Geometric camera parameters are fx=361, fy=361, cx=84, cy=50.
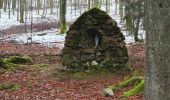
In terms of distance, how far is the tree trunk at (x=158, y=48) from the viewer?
14.6 feet

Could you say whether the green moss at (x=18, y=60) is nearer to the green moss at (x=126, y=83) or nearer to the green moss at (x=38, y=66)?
the green moss at (x=38, y=66)

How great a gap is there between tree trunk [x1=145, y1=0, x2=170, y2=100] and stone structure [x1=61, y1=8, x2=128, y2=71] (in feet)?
36.0

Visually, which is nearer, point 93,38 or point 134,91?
point 134,91

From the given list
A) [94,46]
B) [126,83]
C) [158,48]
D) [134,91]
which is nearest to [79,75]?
[94,46]

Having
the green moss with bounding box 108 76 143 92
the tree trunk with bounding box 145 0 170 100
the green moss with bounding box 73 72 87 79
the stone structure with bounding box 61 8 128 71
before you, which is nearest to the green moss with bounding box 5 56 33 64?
the stone structure with bounding box 61 8 128 71

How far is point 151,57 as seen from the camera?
180 inches

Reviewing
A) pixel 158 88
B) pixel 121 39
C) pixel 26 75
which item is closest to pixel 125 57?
pixel 121 39

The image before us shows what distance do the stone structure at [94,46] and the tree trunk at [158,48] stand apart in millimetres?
10974

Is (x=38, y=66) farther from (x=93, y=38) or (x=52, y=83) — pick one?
(x=52, y=83)

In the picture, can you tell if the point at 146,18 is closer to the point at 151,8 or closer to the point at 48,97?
the point at 151,8

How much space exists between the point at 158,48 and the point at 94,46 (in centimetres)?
1184

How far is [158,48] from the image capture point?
4504 millimetres

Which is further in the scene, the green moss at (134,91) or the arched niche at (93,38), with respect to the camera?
the arched niche at (93,38)

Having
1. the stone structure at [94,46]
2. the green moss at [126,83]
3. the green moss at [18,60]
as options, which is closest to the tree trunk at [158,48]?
the green moss at [126,83]
